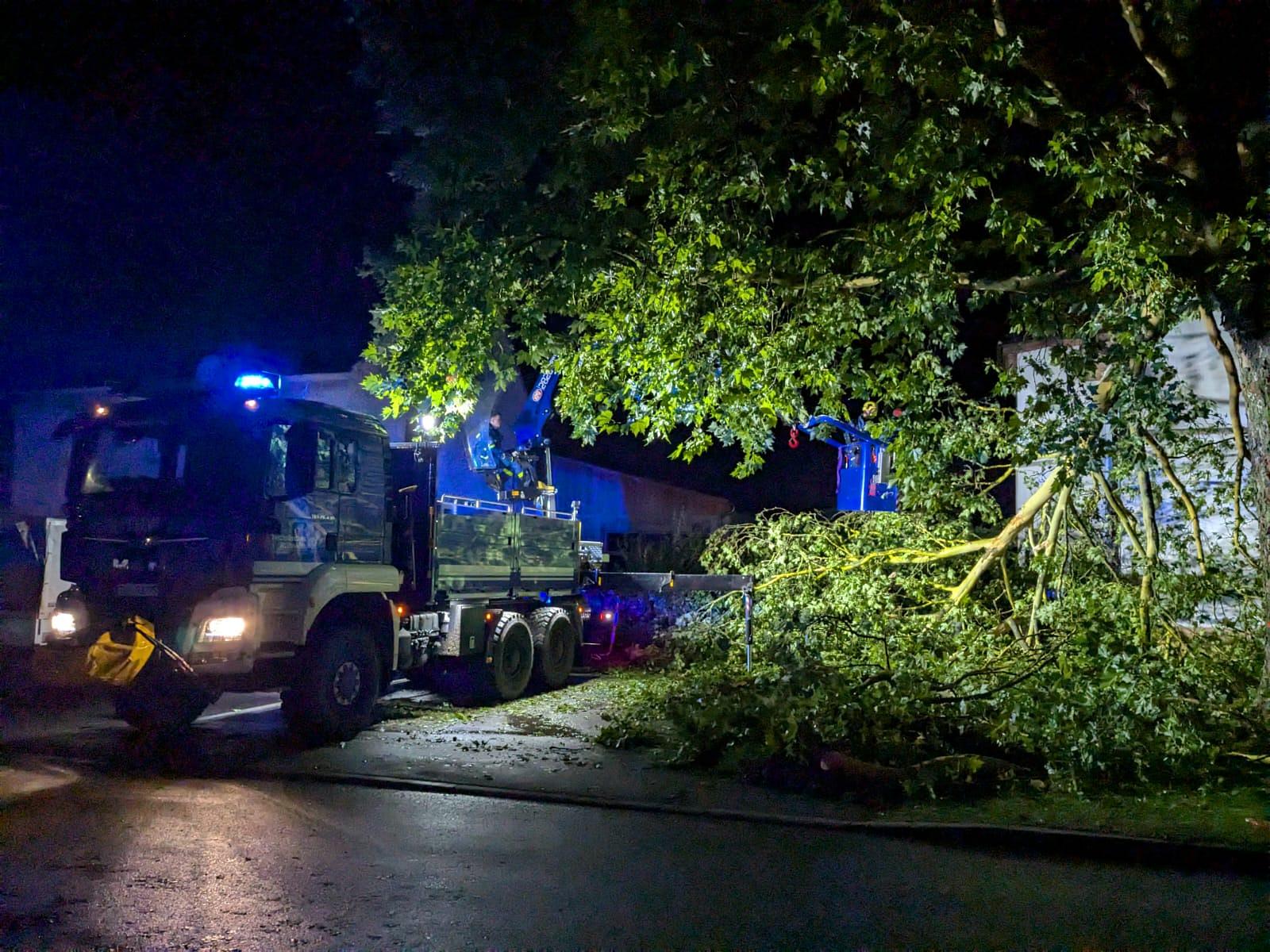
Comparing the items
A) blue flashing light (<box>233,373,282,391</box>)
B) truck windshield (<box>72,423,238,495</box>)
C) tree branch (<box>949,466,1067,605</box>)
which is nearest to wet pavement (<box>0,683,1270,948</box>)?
truck windshield (<box>72,423,238,495</box>)

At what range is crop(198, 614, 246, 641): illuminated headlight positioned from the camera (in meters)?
8.43

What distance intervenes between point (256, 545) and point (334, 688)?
64.6 inches

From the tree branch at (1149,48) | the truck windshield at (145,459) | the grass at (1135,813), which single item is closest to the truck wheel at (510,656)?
the truck windshield at (145,459)

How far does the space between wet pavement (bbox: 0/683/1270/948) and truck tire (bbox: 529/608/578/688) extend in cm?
481

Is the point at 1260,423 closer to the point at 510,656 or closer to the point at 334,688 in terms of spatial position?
the point at 334,688

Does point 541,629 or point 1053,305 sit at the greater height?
point 1053,305

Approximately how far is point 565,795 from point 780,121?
20.3ft

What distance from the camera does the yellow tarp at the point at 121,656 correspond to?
831cm

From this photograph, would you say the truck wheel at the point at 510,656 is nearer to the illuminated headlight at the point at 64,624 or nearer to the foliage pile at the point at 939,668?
the foliage pile at the point at 939,668

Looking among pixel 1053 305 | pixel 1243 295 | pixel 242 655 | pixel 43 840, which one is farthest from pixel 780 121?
pixel 43 840

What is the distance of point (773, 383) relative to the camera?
10305 mm

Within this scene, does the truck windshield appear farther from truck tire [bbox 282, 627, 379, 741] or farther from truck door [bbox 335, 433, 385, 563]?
truck tire [bbox 282, 627, 379, 741]

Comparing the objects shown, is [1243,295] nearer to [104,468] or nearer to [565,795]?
[565,795]

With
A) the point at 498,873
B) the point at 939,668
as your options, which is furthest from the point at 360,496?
the point at 939,668
